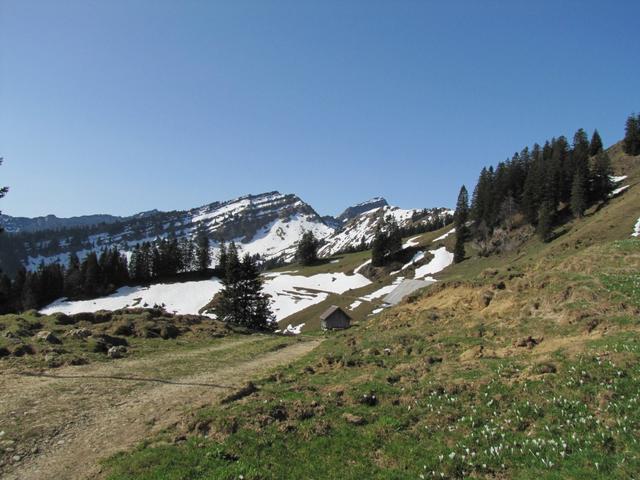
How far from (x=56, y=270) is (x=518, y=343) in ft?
500

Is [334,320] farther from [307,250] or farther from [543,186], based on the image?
[307,250]

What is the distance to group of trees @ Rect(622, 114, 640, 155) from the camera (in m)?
122

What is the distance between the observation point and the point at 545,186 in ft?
353

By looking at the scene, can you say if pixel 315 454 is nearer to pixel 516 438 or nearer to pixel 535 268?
pixel 516 438

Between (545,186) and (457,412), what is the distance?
11555 cm

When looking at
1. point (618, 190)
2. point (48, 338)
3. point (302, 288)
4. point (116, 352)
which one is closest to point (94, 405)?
point (116, 352)

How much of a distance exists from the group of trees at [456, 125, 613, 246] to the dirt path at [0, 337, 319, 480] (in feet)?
326

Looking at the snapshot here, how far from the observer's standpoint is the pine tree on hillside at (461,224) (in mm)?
120925

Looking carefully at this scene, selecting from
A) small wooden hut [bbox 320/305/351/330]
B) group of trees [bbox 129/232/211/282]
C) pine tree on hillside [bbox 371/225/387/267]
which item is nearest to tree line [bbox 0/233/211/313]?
group of trees [bbox 129/232/211/282]

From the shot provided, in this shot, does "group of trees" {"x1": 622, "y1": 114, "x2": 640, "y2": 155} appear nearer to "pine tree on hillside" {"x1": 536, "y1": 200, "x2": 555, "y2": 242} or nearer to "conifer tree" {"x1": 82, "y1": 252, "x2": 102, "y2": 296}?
"pine tree on hillside" {"x1": 536, "y1": 200, "x2": 555, "y2": 242}

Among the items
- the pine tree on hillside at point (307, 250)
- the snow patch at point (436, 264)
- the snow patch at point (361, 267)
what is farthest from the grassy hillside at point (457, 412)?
the pine tree on hillside at point (307, 250)

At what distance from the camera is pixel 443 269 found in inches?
4658

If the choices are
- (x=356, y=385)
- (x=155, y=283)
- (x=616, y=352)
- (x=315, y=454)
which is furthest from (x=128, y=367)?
(x=155, y=283)

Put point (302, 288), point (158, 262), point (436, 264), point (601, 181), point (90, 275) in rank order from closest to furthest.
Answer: point (601, 181) < point (436, 264) < point (90, 275) < point (302, 288) < point (158, 262)
